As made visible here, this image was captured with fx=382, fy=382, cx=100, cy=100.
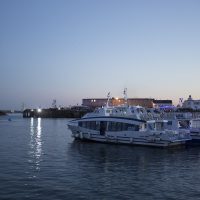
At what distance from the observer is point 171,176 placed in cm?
2836

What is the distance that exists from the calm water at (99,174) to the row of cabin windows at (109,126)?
5268 mm

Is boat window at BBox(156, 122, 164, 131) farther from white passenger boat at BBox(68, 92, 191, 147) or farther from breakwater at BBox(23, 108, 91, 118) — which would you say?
breakwater at BBox(23, 108, 91, 118)

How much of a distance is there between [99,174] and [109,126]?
72.3ft

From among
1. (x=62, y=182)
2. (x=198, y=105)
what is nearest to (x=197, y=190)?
(x=62, y=182)

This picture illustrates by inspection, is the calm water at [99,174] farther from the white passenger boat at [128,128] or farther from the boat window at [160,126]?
the boat window at [160,126]

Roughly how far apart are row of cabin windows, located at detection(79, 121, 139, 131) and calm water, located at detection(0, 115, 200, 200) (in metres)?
5.27

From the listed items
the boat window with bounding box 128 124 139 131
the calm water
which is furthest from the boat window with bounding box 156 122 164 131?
the calm water

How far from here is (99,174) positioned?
2883cm

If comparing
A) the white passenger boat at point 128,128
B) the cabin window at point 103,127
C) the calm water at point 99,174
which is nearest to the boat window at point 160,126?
the white passenger boat at point 128,128

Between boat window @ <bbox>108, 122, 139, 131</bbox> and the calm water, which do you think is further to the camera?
boat window @ <bbox>108, 122, 139, 131</bbox>

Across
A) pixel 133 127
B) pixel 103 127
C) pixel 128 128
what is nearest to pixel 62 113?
pixel 103 127

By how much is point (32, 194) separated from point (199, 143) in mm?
32511

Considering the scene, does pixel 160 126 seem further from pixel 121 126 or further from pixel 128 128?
pixel 121 126

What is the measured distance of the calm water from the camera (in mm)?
23125
